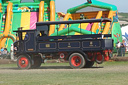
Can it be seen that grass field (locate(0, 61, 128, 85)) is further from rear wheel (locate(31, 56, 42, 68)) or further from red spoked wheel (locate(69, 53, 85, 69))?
rear wheel (locate(31, 56, 42, 68))

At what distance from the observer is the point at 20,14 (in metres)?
47.2

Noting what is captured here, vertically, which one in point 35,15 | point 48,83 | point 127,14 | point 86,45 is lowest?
point 48,83

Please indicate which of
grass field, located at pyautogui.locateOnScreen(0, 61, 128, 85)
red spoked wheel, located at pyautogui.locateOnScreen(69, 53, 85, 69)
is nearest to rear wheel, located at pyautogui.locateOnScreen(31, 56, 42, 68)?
red spoked wheel, located at pyautogui.locateOnScreen(69, 53, 85, 69)

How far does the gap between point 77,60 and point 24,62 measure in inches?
145

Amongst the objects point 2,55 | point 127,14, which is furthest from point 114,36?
point 127,14

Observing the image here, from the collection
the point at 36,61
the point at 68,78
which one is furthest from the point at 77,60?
the point at 68,78

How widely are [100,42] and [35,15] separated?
83.6ft

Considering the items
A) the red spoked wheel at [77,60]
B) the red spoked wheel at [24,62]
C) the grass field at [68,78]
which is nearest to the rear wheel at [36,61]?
the red spoked wheel at [24,62]

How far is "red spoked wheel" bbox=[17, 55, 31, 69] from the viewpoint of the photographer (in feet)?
78.0

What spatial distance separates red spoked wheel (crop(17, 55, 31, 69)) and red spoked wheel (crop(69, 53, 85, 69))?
9.74 ft

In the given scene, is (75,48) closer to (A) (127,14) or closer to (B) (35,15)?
(B) (35,15)

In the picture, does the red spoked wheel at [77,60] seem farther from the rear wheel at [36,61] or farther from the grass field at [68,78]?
the grass field at [68,78]

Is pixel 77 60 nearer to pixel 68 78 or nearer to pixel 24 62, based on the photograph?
pixel 24 62

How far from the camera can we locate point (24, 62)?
78.3 ft
